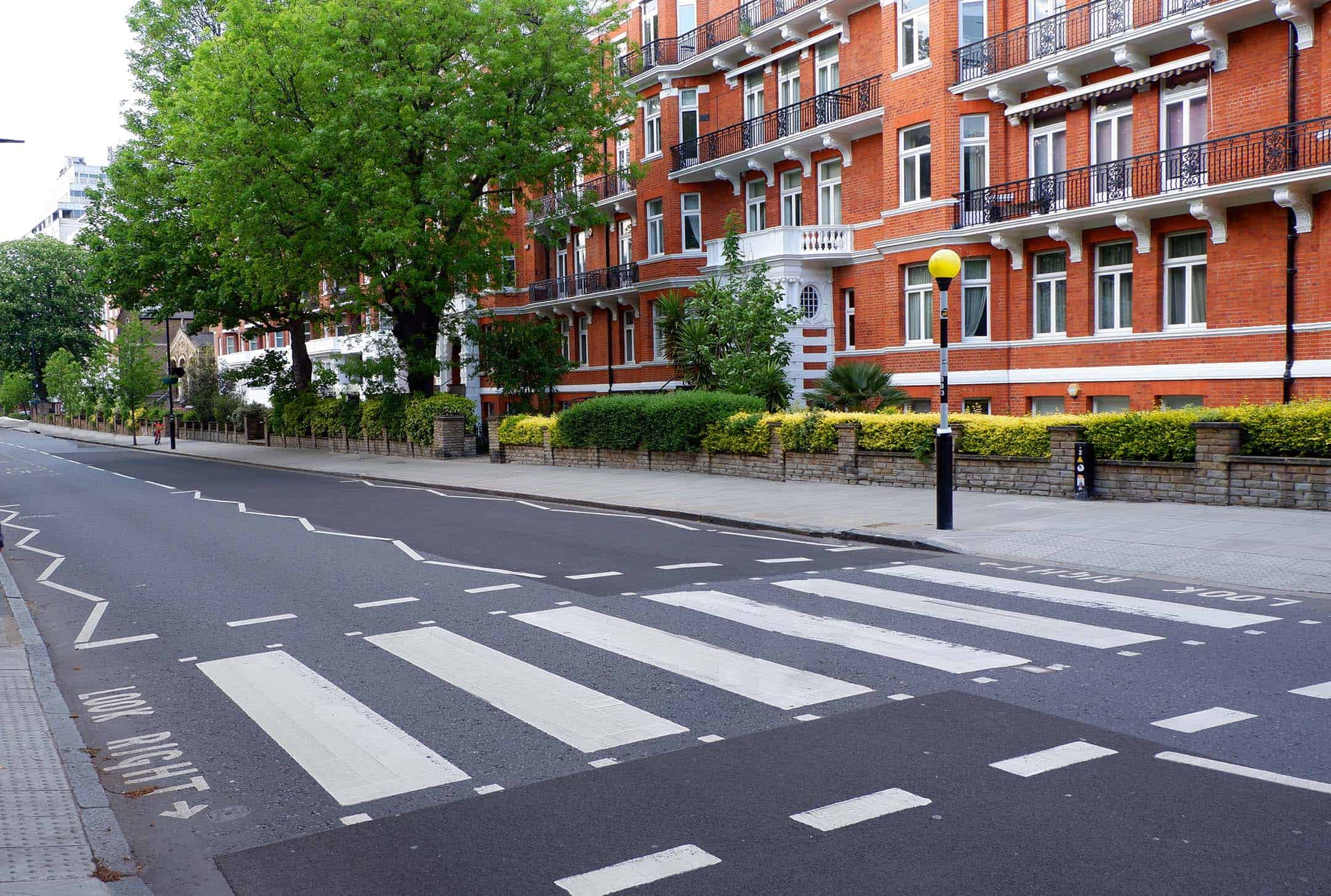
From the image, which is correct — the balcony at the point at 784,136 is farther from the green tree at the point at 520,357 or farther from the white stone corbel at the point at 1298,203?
the white stone corbel at the point at 1298,203

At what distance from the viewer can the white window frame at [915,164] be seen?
28469 millimetres

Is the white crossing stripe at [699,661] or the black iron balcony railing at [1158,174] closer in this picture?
the white crossing stripe at [699,661]

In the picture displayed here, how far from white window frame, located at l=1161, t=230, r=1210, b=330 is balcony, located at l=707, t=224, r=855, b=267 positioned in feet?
30.2

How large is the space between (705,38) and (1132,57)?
635 inches

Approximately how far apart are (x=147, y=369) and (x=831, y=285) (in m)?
45.6

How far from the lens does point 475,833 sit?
15.8ft

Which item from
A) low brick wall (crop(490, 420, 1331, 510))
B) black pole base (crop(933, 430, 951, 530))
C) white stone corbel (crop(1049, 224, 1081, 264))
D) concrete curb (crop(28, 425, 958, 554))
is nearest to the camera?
concrete curb (crop(28, 425, 958, 554))

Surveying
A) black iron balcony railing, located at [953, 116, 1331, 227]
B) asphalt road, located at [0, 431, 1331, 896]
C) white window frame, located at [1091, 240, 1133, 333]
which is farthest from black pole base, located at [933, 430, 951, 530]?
white window frame, located at [1091, 240, 1133, 333]

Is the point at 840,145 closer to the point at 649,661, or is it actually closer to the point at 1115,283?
the point at 1115,283

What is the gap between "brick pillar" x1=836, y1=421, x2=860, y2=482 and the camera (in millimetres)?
20734

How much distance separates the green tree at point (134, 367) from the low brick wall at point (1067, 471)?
48.1 metres

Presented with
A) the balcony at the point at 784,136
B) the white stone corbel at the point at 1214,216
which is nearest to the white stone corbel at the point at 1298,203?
the white stone corbel at the point at 1214,216

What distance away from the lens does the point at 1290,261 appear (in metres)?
21.6

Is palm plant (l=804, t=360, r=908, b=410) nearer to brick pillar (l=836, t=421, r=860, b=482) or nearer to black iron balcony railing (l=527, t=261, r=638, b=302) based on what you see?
brick pillar (l=836, t=421, r=860, b=482)
